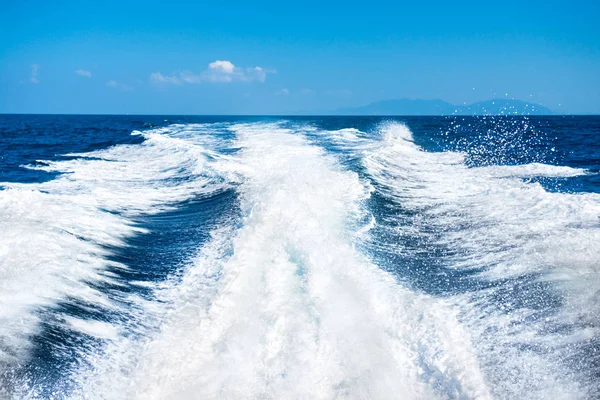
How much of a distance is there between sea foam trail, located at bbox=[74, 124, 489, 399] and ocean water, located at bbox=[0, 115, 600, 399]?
0.02m

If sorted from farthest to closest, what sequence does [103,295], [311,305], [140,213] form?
[140,213], [103,295], [311,305]

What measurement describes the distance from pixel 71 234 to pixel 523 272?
743 centimetres

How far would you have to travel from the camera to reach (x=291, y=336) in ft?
15.0

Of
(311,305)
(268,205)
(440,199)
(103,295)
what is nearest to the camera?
(311,305)

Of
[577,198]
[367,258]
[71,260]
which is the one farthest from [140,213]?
[577,198]

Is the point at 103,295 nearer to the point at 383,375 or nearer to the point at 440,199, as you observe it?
the point at 383,375

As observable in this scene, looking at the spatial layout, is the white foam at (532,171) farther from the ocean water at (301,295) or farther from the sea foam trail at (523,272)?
the ocean water at (301,295)

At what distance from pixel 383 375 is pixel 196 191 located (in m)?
9.81

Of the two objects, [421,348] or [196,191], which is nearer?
[421,348]

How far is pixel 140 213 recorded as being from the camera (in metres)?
10.3

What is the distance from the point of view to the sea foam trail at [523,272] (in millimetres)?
3908

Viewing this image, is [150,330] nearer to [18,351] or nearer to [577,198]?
[18,351]

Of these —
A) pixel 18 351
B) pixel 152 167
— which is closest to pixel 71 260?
pixel 18 351

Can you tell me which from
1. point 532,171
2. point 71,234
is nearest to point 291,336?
point 71,234
